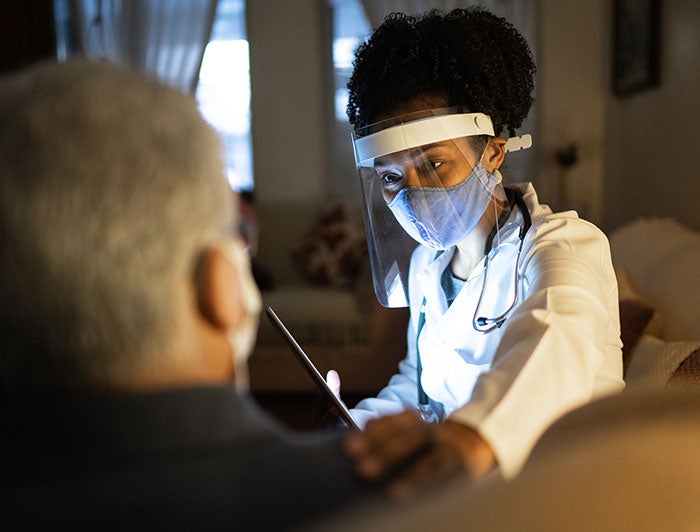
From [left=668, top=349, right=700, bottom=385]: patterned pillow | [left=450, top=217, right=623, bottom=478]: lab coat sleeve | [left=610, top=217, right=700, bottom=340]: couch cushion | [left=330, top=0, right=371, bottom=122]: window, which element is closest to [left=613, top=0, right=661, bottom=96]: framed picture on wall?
[left=610, top=217, right=700, bottom=340]: couch cushion

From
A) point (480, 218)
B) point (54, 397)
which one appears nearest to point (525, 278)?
point (480, 218)

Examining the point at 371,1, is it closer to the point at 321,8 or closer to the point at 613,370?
the point at 321,8

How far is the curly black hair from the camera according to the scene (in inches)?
53.4

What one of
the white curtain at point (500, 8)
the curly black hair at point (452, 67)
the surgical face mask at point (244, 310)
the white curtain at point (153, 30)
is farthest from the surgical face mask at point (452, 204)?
the white curtain at point (153, 30)

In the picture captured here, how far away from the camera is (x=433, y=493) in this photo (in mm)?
458

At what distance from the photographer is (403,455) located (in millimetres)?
543

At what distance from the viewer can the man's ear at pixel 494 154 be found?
4.52 feet

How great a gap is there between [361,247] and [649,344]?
2783 millimetres

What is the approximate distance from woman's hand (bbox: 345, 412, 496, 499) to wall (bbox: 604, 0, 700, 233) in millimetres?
2586

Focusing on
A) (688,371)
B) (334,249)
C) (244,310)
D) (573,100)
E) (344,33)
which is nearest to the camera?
(244,310)

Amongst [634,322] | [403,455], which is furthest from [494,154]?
[403,455]

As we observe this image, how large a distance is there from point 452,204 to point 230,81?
4286 mm

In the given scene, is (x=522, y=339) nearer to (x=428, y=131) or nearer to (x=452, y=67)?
(x=428, y=131)

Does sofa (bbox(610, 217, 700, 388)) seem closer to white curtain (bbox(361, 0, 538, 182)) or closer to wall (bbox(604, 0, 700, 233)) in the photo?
wall (bbox(604, 0, 700, 233))
